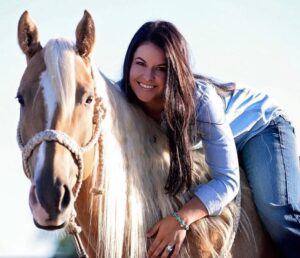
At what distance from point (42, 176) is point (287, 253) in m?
1.76

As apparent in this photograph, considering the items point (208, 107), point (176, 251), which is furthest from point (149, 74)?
point (176, 251)

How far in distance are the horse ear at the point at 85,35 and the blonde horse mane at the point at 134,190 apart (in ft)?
0.47

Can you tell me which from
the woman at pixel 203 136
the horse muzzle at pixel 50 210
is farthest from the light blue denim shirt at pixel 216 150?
the horse muzzle at pixel 50 210

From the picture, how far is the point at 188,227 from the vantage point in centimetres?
368

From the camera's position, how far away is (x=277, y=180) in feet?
13.2

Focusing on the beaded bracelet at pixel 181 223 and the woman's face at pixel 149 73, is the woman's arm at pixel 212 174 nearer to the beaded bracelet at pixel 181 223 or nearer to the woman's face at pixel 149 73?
the beaded bracelet at pixel 181 223

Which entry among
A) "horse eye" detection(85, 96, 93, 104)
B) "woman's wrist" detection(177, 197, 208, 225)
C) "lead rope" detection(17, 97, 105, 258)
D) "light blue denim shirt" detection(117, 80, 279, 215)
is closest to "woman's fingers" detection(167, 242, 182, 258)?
"woman's wrist" detection(177, 197, 208, 225)

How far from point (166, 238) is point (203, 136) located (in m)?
0.63

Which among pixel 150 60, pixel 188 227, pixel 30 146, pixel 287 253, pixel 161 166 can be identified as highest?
pixel 150 60

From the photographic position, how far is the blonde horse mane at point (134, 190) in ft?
11.8

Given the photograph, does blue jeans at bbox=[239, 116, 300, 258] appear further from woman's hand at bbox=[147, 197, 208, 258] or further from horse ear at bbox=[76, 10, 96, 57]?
horse ear at bbox=[76, 10, 96, 57]

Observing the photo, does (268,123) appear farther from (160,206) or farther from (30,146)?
(30,146)

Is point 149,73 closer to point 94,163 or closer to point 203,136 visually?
point 203,136

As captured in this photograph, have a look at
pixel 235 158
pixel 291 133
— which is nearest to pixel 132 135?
pixel 235 158
